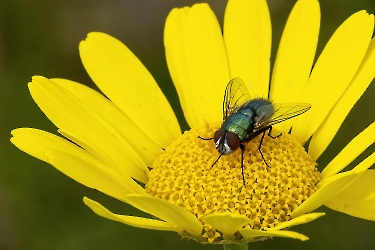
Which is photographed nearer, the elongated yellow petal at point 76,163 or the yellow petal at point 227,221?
the yellow petal at point 227,221

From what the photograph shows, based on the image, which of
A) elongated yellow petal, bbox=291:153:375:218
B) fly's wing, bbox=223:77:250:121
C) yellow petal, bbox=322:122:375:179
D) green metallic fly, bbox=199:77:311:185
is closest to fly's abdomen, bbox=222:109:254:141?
green metallic fly, bbox=199:77:311:185

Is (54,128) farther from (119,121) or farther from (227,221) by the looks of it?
(227,221)

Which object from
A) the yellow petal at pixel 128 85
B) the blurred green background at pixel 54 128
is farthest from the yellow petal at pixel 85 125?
the blurred green background at pixel 54 128

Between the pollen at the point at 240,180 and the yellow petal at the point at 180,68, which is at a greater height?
the yellow petal at the point at 180,68

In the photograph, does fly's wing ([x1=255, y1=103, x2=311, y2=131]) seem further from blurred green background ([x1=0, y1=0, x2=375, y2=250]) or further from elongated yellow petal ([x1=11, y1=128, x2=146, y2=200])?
blurred green background ([x1=0, y1=0, x2=375, y2=250])

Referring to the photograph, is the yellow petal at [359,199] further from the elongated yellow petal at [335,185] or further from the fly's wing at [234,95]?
the fly's wing at [234,95]

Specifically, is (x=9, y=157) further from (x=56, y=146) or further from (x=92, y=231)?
(x=56, y=146)

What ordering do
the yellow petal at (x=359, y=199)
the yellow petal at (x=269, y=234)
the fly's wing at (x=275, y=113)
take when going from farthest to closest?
1. the fly's wing at (x=275, y=113)
2. the yellow petal at (x=359, y=199)
3. the yellow petal at (x=269, y=234)
